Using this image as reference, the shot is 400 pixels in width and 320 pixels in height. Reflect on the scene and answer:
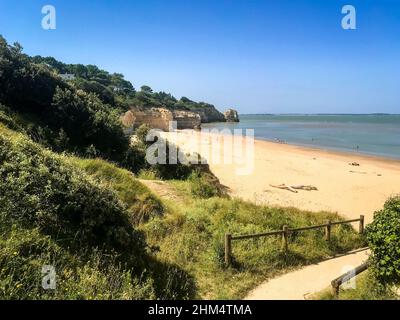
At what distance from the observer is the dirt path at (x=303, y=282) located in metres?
8.64

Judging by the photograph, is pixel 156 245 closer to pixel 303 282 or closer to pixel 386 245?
pixel 303 282

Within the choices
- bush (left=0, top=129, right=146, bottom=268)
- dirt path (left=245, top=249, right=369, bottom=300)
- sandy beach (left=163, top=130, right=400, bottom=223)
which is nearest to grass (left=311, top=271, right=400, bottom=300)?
dirt path (left=245, top=249, right=369, bottom=300)

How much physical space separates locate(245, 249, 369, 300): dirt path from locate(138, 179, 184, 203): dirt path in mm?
6182

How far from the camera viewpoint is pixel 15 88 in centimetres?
1667

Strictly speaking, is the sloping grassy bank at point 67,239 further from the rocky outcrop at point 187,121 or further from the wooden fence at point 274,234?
the rocky outcrop at point 187,121

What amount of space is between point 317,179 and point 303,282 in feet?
59.7

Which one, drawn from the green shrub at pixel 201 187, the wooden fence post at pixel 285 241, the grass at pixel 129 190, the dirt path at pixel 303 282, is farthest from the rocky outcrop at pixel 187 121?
the dirt path at pixel 303 282

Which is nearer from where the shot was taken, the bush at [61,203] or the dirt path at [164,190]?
the bush at [61,203]

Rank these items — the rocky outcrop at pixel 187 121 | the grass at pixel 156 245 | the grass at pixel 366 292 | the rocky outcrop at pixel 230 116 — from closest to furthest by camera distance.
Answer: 1. the grass at pixel 156 245
2. the grass at pixel 366 292
3. the rocky outcrop at pixel 187 121
4. the rocky outcrop at pixel 230 116

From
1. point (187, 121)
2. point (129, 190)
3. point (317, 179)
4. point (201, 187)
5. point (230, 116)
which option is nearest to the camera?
point (129, 190)

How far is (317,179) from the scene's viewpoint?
26516 millimetres

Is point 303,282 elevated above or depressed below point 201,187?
below

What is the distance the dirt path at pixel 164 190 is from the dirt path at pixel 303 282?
20.3ft

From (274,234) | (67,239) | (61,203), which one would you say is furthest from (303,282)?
(61,203)
